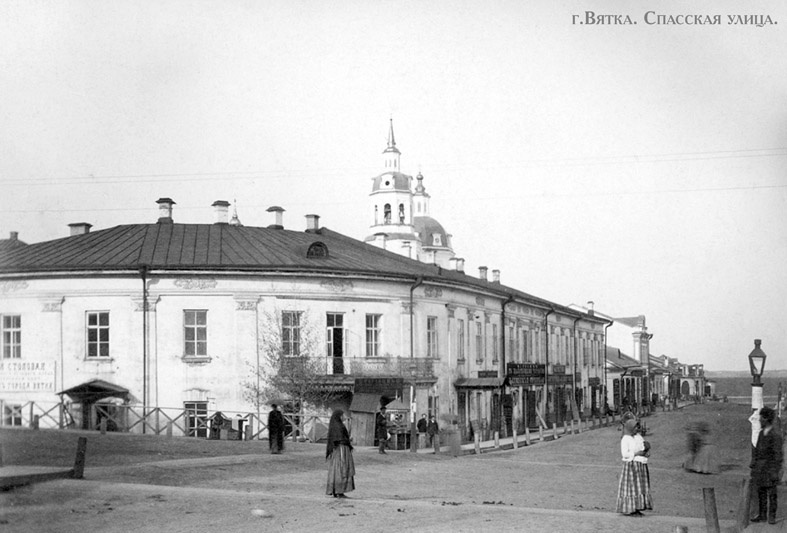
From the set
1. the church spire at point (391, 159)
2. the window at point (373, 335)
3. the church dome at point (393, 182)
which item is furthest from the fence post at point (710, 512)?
the church spire at point (391, 159)

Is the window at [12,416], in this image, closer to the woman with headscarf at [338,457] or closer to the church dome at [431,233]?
the woman with headscarf at [338,457]

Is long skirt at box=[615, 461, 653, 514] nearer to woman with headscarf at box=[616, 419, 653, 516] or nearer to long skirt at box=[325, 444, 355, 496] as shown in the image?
woman with headscarf at box=[616, 419, 653, 516]

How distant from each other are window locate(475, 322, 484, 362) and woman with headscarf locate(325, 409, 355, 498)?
2883 centimetres

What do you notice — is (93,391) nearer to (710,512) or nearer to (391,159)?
(710,512)

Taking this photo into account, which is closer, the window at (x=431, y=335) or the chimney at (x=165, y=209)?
the chimney at (x=165, y=209)

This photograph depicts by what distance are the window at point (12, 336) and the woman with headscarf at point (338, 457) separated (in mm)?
19205

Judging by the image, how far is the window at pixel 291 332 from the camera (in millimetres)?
34625

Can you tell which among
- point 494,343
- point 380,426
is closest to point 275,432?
point 380,426

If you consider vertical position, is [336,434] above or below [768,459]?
above

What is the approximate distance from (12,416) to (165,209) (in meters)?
11.3

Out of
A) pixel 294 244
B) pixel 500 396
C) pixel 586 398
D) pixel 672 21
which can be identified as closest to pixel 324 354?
pixel 294 244

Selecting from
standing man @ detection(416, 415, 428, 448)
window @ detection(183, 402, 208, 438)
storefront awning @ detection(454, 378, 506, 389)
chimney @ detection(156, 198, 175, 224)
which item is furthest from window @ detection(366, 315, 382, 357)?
chimney @ detection(156, 198, 175, 224)

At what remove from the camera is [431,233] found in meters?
116

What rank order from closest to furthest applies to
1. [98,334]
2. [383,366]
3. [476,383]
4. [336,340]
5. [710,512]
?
1. [710,512]
2. [98,334]
3. [336,340]
4. [383,366]
5. [476,383]
